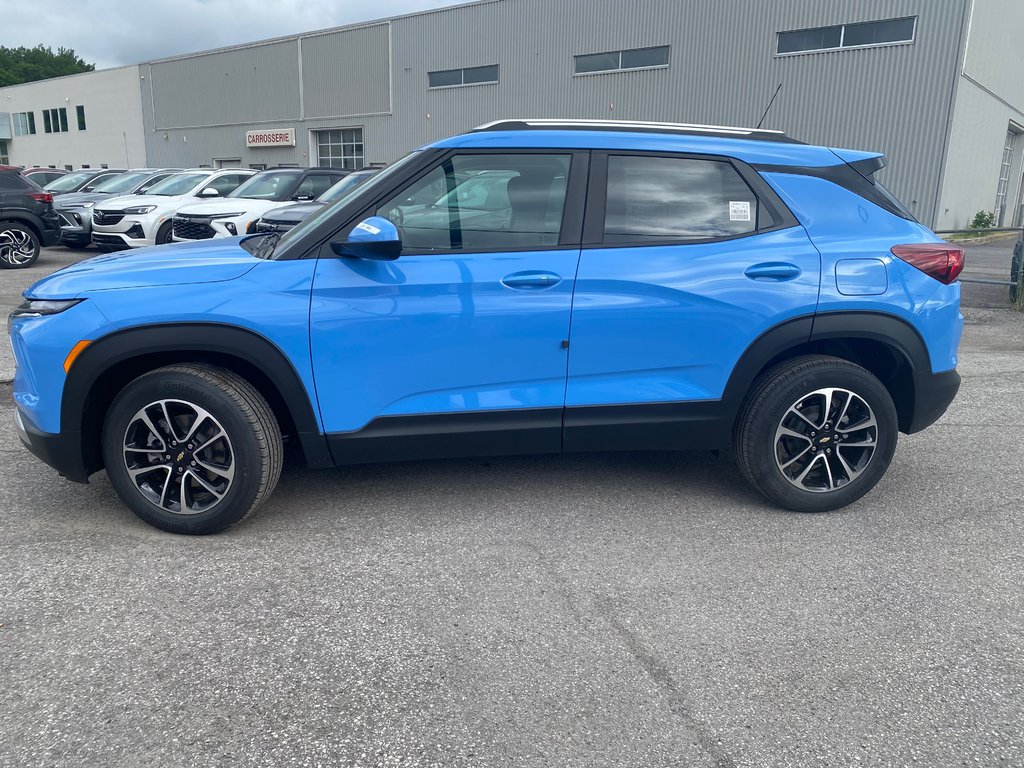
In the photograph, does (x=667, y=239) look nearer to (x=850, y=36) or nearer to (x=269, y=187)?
(x=269, y=187)

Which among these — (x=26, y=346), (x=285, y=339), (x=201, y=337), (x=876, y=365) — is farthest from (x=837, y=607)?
(x=26, y=346)

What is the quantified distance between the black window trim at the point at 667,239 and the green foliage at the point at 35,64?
98.8 metres

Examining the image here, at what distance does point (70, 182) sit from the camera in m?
18.1

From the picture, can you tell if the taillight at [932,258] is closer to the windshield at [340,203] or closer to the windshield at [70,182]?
the windshield at [340,203]

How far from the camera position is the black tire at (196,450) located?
3350mm

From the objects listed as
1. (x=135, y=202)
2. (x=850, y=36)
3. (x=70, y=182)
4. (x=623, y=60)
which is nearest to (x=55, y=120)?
(x=70, y=182)

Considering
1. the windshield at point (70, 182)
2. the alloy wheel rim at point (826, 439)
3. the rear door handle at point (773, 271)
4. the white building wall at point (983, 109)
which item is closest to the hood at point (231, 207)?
the windshield at point (70, 182)

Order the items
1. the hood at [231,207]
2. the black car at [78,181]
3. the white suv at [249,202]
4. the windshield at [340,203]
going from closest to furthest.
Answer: the windshield at [340,203]
the white suv at [249,202]
the hood at [231,207]
the black car at [78,181]

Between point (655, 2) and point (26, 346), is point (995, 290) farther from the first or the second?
point (655, 2)

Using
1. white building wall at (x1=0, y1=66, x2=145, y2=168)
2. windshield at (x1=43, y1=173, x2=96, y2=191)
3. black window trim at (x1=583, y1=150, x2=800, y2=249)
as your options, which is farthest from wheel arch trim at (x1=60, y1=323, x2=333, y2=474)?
white building wall at (x1=0, y1=66, x2=145, y2=168)

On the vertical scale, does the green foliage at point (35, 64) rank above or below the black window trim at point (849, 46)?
above

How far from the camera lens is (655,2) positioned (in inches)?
1027

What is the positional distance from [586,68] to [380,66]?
10325 millimetres

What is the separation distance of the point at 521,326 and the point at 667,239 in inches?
32.2
